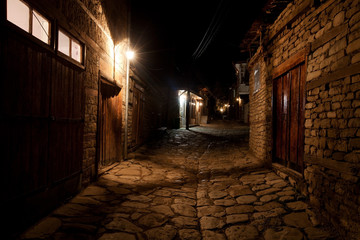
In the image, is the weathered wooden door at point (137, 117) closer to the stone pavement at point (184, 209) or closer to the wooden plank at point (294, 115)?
the stone pavement at point (184, 209)

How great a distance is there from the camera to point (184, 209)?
3.91 meters

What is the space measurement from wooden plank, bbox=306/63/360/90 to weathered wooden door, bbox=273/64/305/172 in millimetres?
447

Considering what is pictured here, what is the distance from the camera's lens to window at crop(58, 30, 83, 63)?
3.66 meters

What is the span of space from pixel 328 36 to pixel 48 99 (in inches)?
196

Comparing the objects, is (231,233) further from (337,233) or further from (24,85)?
(24,85)

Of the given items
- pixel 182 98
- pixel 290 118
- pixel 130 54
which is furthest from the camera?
pixel 182 98

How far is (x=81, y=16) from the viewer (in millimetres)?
4070

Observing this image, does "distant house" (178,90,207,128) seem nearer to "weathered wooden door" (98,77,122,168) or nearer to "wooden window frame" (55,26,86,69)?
"weathered wooden door" (98,77,122,168)

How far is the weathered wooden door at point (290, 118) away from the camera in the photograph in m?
4.55

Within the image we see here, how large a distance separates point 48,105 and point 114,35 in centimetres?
369

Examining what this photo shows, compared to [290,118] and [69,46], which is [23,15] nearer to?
[69,46]

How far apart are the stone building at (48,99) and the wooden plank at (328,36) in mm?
4762

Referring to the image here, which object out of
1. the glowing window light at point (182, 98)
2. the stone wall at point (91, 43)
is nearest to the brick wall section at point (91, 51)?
the stone wall at point (91, 43)

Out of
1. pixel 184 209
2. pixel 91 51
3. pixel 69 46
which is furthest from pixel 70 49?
pixel 184 209
